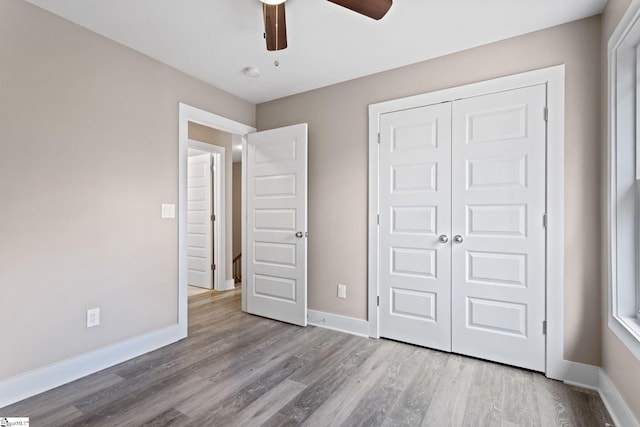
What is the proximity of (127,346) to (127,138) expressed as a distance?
5.50ft

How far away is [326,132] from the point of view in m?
3.22

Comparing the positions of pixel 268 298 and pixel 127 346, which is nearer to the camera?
pixel 127 346

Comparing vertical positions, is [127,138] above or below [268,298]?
above

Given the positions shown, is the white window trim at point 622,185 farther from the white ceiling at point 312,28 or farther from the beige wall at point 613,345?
the white ceiling at point 312,28

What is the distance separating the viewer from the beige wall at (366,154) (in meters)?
2.08

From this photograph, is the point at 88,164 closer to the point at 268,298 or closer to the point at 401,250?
the point at 268,298

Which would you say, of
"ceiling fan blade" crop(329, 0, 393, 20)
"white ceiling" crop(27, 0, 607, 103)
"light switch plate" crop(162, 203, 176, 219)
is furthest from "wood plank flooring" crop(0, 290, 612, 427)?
"white ceiling" crop(27, 0, 607, 103)

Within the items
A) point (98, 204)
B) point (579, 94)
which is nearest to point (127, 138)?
point (98, 204)

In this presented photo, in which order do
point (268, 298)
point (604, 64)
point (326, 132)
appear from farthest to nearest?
point (268, 298) < point (326, 132) < point (604, 64)

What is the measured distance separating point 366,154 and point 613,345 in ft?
7.21

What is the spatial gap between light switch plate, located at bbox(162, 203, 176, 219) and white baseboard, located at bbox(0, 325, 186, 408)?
3.30ft

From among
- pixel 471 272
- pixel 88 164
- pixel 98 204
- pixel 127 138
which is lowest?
pixel 471 272

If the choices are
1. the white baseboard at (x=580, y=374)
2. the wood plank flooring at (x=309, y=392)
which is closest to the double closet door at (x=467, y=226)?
the white baseboard at (x=580, y=374)

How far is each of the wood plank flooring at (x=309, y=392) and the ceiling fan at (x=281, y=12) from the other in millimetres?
2231
